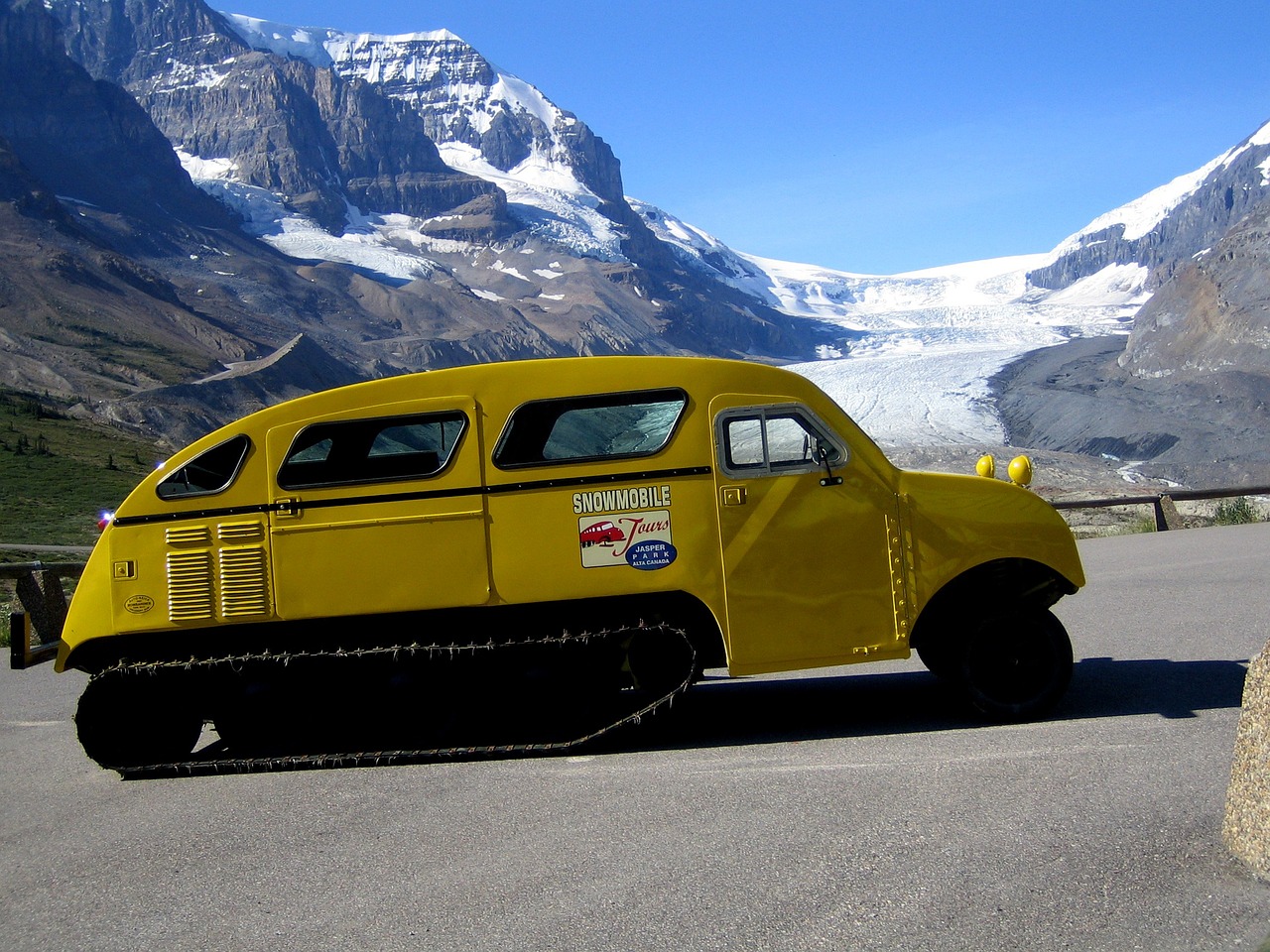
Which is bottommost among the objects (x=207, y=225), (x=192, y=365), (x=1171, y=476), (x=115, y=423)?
(x=1171, y=476)

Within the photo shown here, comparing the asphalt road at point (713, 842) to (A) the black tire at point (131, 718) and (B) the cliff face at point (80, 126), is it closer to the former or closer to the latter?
(A) the black tire at point (131, 718)

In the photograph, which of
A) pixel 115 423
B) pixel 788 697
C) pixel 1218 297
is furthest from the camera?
pixel 1218 297

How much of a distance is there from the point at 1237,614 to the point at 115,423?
58.4 m

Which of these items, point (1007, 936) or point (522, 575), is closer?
point (1007, 936)

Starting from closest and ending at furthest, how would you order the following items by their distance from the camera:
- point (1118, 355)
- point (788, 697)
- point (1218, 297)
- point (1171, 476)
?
point (788, 697)
point (1171, 476)
point (1218, 297)
point (1118, 355)

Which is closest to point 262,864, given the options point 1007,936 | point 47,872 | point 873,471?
point 47,872

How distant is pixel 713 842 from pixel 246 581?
3644mm

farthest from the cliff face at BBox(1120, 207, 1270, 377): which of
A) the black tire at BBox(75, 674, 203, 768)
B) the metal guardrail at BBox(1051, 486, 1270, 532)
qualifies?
the black tire at BBox(75, 674, 203, 768)

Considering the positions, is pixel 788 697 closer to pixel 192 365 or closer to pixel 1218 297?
pixel 1218 297

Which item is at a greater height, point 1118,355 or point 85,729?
point 1118,355

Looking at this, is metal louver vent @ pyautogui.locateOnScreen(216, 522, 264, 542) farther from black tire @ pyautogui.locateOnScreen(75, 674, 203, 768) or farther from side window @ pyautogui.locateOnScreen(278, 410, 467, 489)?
black tire @ pyautogui.locateOnScreen(75, 674, 203, 768)

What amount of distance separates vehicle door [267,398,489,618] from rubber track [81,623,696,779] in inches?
11.1

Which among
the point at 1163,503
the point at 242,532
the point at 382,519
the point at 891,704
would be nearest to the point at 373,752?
the point at 382,519

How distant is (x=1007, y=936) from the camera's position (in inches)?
168
